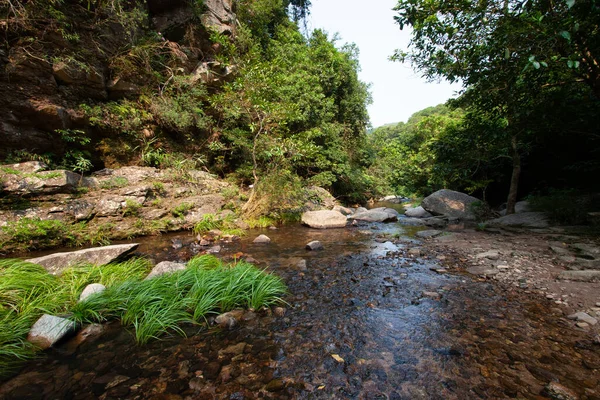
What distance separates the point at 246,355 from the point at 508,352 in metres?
2.27

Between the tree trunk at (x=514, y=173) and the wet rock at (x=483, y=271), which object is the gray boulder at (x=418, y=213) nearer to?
the tree trunk at (x=514, y=173)

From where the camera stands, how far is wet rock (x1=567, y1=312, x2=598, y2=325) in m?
2.24

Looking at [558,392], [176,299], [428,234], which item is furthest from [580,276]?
[176,299]

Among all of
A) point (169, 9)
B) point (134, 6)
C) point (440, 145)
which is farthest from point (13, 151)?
Result: point (440, 145)

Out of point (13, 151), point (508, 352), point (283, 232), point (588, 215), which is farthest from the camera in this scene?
point (283, 232)

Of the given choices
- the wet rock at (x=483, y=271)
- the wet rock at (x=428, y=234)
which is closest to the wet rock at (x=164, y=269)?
the wet rock at (x=483, y=271)

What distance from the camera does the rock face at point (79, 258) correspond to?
335 cm

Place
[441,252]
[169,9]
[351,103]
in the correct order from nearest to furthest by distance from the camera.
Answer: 1. [441,252]
2. [169,9]
3. [351,103]

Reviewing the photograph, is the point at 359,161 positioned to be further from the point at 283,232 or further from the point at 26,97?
the point at 26,97

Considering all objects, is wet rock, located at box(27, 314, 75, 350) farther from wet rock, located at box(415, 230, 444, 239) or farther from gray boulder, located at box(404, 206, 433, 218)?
gray boulder, located at box(404, 206, 433, 218)

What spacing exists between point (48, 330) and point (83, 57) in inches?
381

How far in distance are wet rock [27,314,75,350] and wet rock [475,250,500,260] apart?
6127 millimetres

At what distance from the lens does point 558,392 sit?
152cm

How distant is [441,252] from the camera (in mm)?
5027
